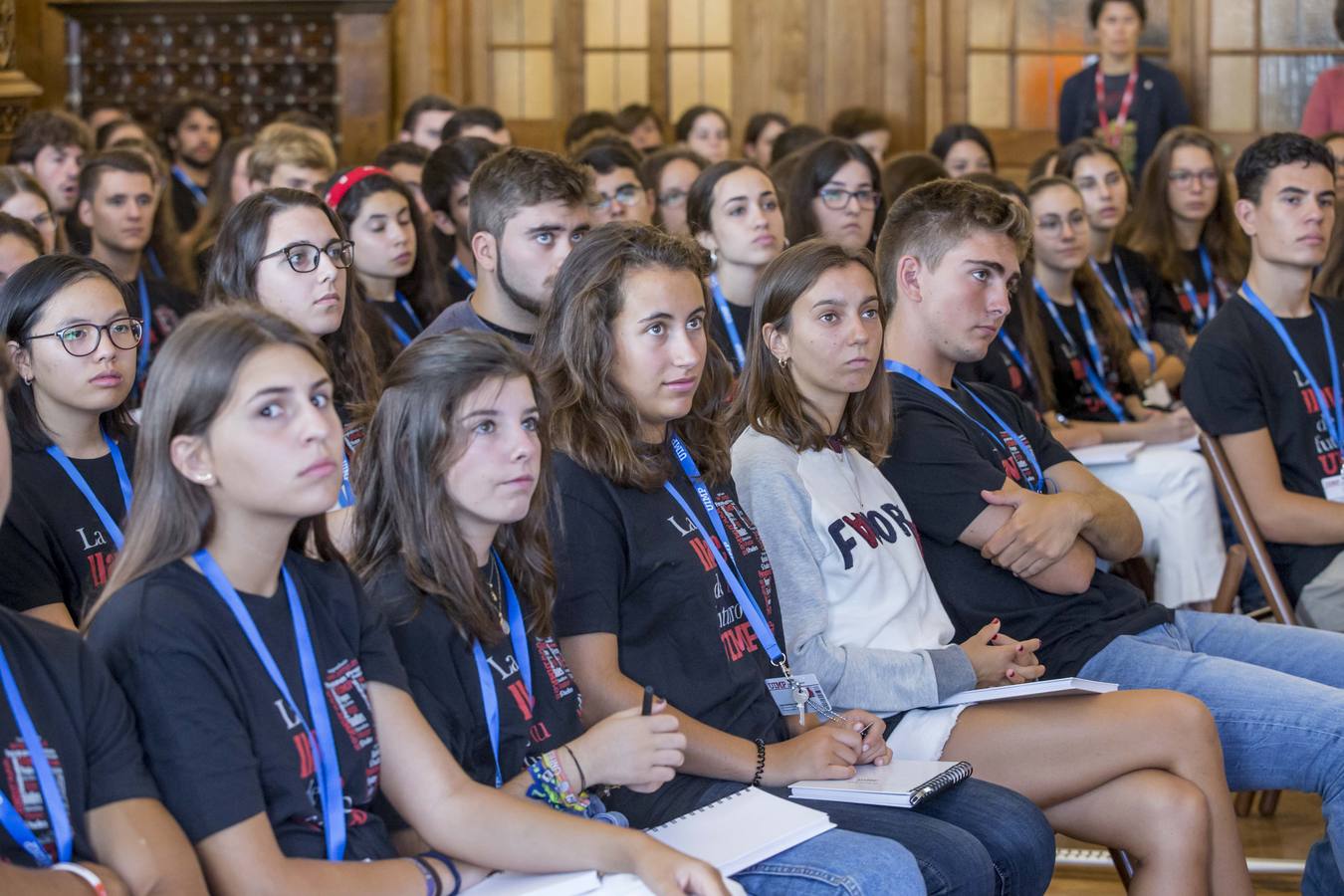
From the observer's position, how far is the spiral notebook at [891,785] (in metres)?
2.34

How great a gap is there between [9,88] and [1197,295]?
4.64 m

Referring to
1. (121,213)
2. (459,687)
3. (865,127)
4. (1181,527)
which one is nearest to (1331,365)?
(1181,527)

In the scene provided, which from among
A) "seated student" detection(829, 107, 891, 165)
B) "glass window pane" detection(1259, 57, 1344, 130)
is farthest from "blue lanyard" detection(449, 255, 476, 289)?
"glass window pane" detection(1259, 57, 1344, 130)

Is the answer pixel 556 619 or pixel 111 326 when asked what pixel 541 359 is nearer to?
pixel 556 619

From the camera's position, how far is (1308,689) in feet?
9.18

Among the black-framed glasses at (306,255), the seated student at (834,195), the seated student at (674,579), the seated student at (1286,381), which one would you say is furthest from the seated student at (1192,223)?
the seated student at (674,579)

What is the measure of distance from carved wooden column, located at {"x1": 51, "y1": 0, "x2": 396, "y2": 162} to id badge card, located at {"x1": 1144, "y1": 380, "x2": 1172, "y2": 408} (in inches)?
170

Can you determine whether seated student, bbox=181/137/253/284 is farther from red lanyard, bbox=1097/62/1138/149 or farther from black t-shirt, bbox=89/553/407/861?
red lanyard, bbox=1097/62/1138/149

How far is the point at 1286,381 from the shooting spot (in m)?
3.72

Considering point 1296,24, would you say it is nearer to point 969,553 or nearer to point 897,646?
point 969,553

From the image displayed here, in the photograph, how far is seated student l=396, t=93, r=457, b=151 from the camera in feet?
21.7

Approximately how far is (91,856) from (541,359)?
106 cm

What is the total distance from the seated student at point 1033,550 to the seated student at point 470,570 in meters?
0.98

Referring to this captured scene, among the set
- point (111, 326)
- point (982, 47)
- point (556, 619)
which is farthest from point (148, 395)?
point (982, 47)
